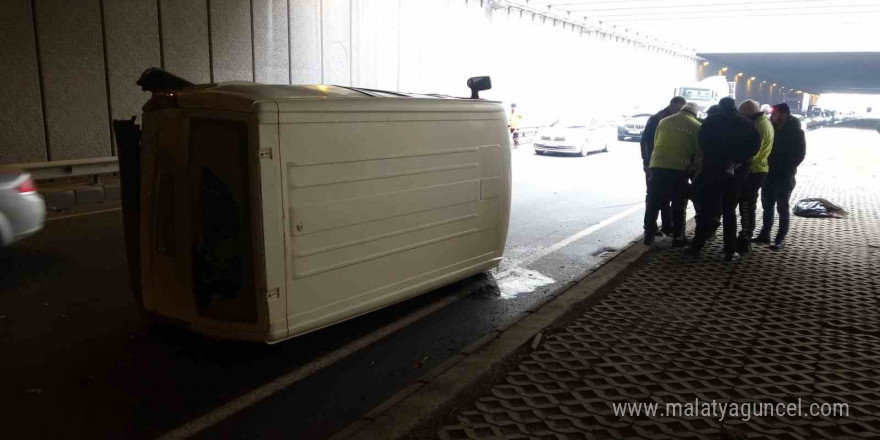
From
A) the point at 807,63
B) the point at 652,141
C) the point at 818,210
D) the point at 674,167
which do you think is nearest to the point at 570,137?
the point at 818,210

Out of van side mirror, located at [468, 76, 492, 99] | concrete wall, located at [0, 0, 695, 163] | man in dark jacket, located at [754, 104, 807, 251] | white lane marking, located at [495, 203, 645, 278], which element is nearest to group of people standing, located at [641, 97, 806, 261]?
man in dark jacket, located at [754, 104, 807, 251]

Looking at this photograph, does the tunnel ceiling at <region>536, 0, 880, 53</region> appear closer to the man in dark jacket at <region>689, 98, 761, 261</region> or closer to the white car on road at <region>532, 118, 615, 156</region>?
→ the white car on road at <region>532, 118, 615, 156</region>

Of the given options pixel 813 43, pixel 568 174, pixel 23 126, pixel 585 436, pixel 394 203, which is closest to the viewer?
pixel 585 436

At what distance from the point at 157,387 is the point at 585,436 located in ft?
8.87

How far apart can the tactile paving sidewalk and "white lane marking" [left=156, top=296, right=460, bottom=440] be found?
4.17ft

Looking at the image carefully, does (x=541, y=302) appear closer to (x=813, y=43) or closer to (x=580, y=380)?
(x=580, y=380)

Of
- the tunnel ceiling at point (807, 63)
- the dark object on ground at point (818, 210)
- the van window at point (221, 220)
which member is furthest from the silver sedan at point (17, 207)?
the tunnel ceiling at point (807, 63)

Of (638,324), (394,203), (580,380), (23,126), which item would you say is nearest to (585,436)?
(580,380)

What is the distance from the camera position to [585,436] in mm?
3346

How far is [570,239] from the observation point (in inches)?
350

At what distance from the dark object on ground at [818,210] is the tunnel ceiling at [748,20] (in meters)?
15.1

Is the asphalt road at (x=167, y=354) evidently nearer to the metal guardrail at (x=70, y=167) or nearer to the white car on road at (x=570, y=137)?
the metal guardrail at (x=70, y=167)

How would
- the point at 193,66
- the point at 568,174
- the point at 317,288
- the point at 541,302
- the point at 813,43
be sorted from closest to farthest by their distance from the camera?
the point at 317,288
the point at 541,302
the point at 193,66
the point at 568,174
the point at 813,43

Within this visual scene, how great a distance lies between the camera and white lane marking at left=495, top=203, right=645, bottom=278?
743 centimetres
